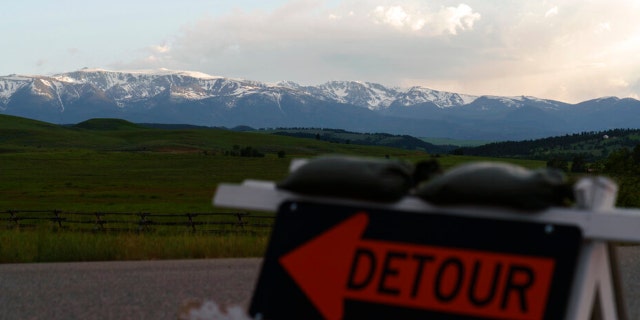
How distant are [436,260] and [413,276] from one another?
110 millimetres

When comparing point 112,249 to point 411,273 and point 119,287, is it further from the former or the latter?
point 411,273

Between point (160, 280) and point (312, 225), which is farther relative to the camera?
point (160, 280)

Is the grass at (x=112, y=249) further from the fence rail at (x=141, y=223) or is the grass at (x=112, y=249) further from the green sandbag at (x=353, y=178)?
the green sandbag at (x=353, y=178)

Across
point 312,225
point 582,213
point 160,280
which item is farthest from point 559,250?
point 160,280

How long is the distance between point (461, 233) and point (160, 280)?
759cm

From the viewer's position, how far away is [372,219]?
3.21 metres

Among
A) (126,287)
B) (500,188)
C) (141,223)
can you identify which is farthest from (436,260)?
(141,223)

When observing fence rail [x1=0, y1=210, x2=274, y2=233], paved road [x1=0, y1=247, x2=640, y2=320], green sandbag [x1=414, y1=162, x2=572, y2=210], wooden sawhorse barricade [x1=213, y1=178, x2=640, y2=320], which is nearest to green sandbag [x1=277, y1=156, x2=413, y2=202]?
wooden sawhorse barricade [x1=213, y1=178, x2=640, y2=320]

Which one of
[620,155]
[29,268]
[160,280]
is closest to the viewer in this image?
[160,280]

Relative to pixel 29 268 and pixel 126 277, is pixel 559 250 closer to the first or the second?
pixel 126 277

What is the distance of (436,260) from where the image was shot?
3.09m

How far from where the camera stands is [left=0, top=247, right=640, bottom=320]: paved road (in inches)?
320

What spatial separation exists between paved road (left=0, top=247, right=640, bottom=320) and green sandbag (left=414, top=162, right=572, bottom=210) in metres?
5.15

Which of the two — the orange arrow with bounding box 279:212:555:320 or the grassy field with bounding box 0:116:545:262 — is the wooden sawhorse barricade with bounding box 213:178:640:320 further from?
the grassy field with bounding box 0:116:545:262
